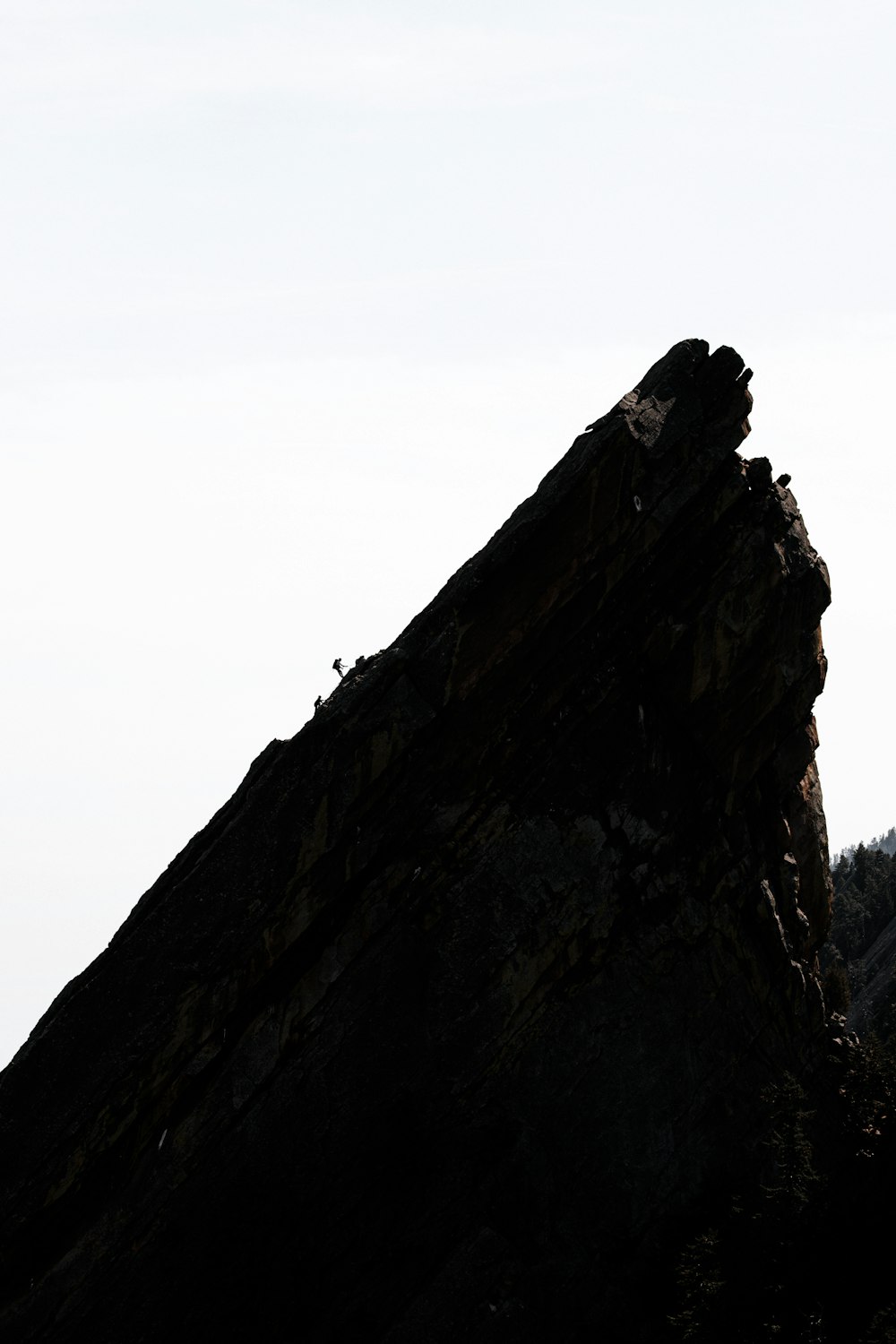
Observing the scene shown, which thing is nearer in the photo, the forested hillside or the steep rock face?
the steep rock face

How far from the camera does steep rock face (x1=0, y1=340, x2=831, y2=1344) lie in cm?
4228

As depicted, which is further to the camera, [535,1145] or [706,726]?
[706,726]

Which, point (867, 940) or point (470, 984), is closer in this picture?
point (470, 984)

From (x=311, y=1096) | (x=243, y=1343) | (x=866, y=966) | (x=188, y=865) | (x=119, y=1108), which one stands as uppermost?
(x=866, y=966)

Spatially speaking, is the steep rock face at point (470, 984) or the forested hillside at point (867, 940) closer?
the steep rock face at point (470, 984)

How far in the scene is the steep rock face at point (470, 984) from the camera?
1665 inches

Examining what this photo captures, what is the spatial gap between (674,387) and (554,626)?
9515 mm

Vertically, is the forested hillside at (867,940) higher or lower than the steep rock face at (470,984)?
higher

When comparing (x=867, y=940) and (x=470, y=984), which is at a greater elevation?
(x=867, y=940)

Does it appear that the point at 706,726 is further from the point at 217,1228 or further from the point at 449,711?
the point at 217,1228

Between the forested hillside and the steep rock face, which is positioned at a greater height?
the forested hillside

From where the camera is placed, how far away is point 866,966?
131 meters

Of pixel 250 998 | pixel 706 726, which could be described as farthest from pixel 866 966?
pixel 250 998

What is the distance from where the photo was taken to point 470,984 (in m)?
44.3
